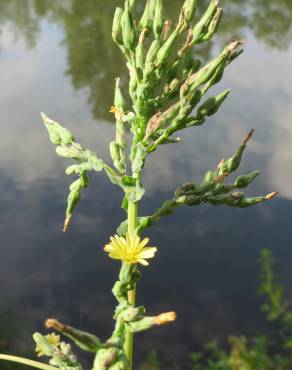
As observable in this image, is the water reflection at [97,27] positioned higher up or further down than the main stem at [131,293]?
higher up

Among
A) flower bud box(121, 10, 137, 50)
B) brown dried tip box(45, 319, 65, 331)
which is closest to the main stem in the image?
brown dried tip box(45, 319, 65, 331)

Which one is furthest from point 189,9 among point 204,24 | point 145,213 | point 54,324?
point 145,213

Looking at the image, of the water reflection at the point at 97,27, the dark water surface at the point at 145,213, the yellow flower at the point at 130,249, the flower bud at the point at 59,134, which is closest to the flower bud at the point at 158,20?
the flower bud at the point at 59,134

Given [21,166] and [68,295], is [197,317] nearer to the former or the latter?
[68,295]

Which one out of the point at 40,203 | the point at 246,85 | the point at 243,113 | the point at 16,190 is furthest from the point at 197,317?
the point at 246,85

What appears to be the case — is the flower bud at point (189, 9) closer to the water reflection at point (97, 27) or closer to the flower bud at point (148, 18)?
the flower bud at point (148, 18)

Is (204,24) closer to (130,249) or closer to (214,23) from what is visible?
(214,23)
